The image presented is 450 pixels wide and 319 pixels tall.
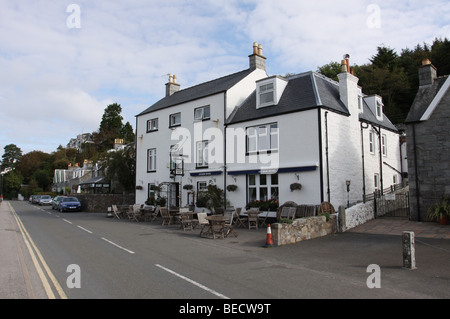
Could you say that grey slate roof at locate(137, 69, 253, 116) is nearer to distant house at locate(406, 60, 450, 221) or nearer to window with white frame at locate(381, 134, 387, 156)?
window with white frame at locate(381, 134, 387, 156)

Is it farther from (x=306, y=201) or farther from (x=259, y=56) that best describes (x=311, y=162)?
(x=259, y=56)

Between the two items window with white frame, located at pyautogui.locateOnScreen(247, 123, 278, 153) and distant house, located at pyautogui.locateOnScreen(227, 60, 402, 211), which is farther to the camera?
window with white frame, located at pyautogui.locateOnScreen(247, 123, 278, 153)

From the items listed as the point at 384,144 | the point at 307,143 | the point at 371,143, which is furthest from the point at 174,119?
the point at 384,144

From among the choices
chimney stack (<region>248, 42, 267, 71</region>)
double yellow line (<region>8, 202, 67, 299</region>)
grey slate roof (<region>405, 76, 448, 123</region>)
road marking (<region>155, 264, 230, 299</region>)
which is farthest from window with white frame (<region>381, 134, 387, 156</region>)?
double yellow line (<region>8, 202, 67, 299</region>)

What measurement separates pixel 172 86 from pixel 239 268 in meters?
24.5

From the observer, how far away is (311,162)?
16.6m

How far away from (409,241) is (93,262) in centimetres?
818

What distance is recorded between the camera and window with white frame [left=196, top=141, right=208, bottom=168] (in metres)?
22.1

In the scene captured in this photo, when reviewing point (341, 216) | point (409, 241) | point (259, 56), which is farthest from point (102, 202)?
point (409, 241)

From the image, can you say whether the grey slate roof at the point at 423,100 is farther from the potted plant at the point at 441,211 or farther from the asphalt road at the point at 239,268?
the asphalt road at the point at 239,268

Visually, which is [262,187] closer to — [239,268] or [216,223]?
[216,223]

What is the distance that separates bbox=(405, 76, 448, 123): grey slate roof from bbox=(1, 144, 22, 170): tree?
127573 millimetres

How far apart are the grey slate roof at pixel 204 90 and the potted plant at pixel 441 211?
43.0 feet

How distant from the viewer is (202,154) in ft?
73.5
